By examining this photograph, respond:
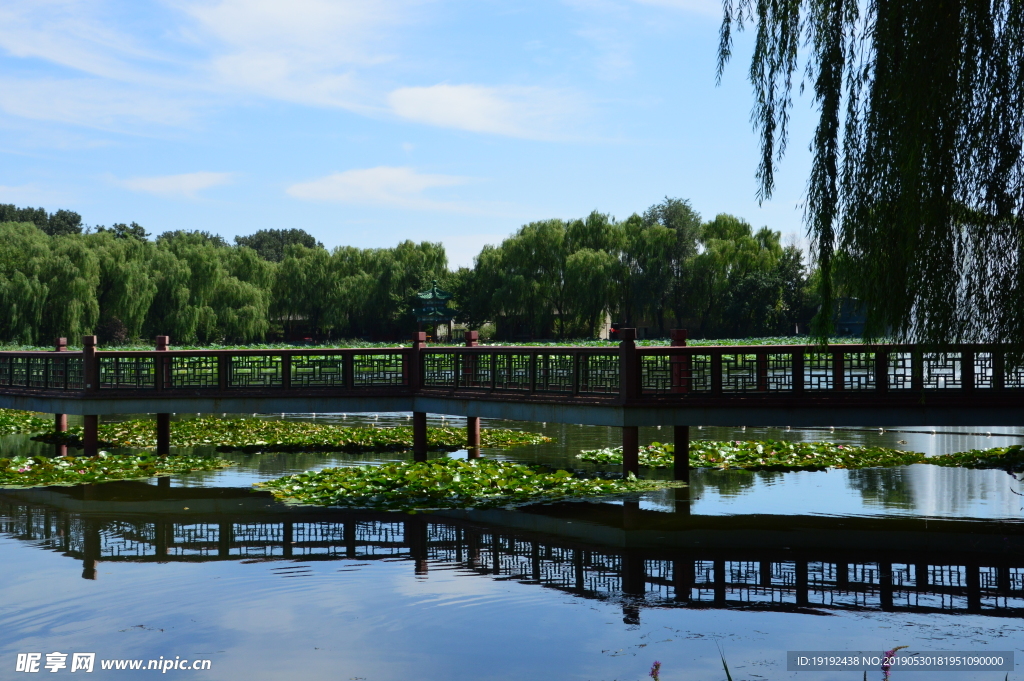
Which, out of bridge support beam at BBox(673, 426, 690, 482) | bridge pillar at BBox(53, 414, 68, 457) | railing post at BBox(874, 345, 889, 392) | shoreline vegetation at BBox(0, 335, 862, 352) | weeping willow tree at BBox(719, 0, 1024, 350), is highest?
weeping willow tree at BBox(719, 0, 1024, 350)

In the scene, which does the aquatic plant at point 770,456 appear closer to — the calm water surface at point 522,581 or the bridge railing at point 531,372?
the bridge railing at point 531,372

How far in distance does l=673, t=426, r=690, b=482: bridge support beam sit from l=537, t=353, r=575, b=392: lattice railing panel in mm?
1807

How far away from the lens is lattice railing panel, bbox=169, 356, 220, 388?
16.9m

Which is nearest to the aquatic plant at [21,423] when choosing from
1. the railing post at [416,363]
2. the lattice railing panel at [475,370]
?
the railing post at [416,363]

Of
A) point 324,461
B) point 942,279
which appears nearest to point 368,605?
point 942,279

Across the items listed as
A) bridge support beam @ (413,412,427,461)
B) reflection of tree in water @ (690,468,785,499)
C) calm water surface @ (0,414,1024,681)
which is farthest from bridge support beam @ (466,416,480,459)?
calm water surface @ (0,414,1024,681)

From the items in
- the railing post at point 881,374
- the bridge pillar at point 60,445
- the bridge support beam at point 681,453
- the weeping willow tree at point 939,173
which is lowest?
the bridge pillar at point 60,445

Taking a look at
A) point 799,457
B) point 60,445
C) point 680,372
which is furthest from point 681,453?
point 60,445

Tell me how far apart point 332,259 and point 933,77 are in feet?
213

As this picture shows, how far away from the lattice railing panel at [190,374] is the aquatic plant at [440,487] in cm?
336

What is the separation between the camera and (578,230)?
61906 mm

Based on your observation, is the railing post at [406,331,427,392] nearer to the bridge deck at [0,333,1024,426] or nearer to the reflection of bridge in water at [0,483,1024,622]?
the bridge deck at [0,333,1024,426]

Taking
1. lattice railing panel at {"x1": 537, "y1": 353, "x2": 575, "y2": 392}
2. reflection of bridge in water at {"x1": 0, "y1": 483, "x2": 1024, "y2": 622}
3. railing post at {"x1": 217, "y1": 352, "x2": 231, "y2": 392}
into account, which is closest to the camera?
reflection of bridge in water at {"x1": 0, "y1": 483, "x2": 1024, "y2": 622}

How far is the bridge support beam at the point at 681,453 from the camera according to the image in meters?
14.8
